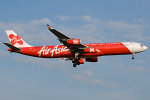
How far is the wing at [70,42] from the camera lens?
2172 inches

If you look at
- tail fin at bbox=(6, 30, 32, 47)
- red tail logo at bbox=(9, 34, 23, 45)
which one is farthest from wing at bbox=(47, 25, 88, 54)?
red tail logo at bbox=(9, 34, 23, 45)

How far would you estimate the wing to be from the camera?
55.2 meters

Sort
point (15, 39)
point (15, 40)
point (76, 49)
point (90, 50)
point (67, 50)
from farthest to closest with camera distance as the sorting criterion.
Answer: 1. point (15, 39)
2. point (15, 40)
3. point (67, 50)
4. point (76, 49)
5. point (90, 50)

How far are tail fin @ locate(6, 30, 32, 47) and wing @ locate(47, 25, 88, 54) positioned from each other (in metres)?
13.5

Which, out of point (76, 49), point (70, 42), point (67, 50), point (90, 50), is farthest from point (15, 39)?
point (90, 50)

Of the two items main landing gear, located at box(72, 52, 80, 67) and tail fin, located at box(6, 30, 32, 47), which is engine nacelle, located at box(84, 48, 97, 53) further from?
tail fin, located at box(6, 30, 32, 47)

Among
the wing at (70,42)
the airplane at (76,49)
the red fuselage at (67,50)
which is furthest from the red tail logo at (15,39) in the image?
the wing at (70,42)

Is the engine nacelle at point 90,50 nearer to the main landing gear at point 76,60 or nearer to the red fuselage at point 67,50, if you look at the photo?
the red fuselage at point 67,50

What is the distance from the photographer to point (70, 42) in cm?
5816

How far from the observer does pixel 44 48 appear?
217 ft

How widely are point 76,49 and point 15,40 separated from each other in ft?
59.8

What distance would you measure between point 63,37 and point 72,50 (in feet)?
21.9

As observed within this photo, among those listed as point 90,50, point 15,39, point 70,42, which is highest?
point 15,39

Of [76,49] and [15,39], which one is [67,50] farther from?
[15,39]
